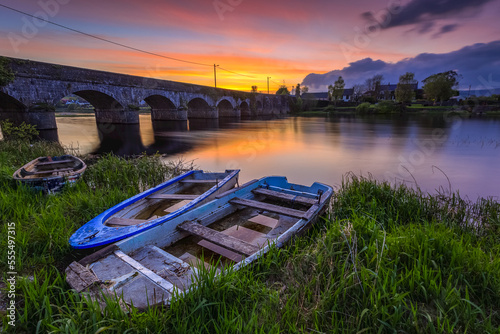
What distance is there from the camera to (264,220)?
446 centimetres

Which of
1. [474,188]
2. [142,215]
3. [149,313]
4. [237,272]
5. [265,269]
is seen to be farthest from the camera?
[474,188]

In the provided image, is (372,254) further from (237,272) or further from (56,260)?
(56,260)

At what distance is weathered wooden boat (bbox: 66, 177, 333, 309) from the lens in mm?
2273

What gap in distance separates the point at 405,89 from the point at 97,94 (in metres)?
49.2

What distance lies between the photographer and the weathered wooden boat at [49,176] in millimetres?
4752

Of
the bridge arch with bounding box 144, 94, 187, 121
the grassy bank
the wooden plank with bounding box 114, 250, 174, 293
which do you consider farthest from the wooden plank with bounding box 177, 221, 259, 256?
the bridge arch with bounding box 144, 94, 187, 121

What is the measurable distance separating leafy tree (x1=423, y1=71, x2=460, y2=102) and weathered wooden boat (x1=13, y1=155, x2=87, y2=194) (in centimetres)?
5530

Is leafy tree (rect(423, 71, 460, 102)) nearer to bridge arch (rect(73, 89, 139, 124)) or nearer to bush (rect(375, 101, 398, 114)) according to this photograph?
bush (rect(375, 101, 398, 114))

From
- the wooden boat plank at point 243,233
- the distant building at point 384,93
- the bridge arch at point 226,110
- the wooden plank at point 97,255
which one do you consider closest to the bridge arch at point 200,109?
the bridge arch at point 226,110

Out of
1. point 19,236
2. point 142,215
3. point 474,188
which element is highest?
point 19,236

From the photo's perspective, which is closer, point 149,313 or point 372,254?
point 149,313

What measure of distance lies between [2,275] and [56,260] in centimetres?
45

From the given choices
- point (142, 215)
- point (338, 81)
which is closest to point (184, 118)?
point (142, 215)

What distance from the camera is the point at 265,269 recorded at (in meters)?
2.68
